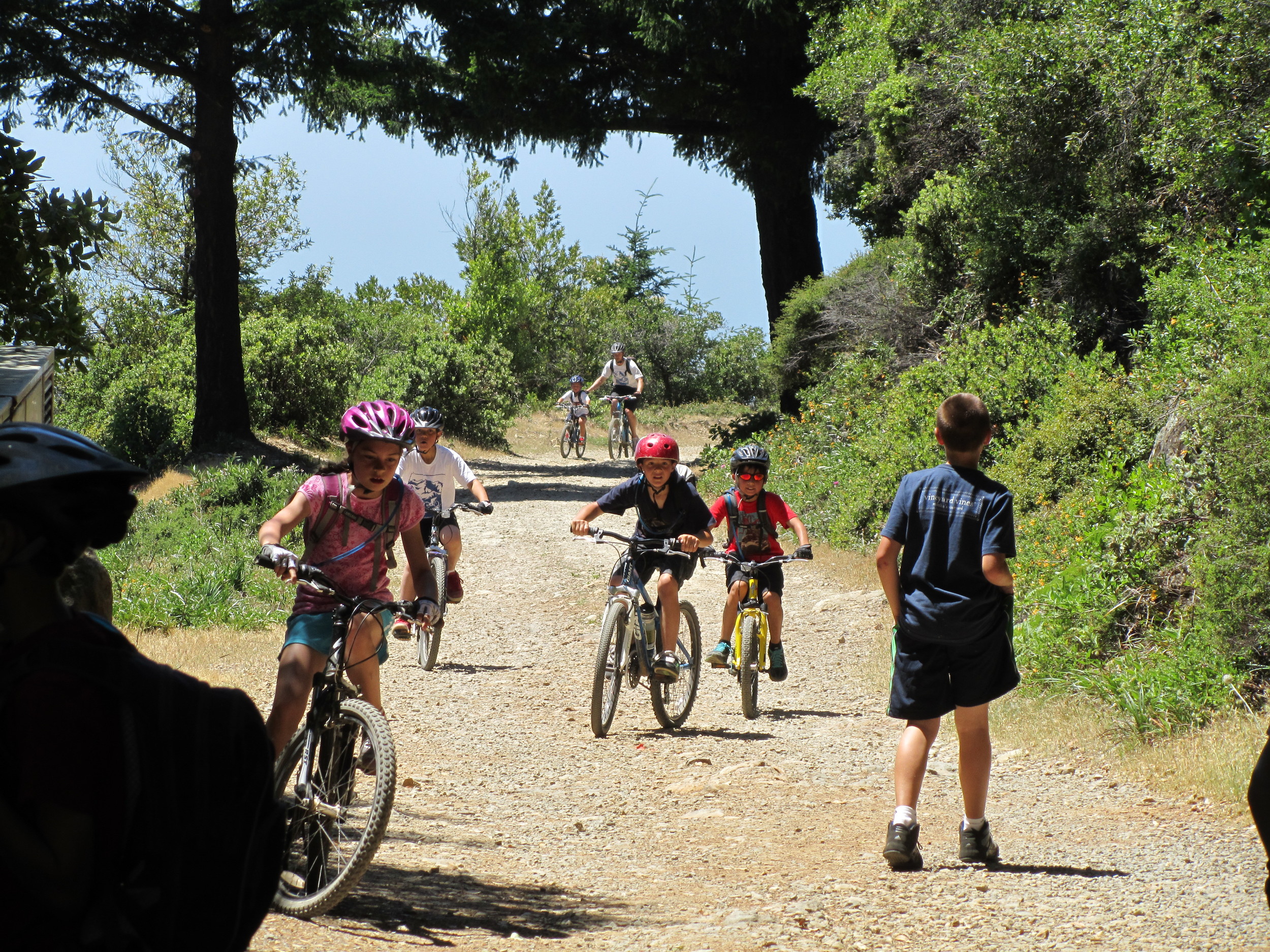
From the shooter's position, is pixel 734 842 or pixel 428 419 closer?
pixel 734 842

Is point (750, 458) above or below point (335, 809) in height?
above

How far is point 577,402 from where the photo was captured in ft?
88.4

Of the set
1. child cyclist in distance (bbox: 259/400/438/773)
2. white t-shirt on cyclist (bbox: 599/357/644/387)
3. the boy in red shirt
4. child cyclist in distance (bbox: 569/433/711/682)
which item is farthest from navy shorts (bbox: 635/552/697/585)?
white t-shirt on cyclist (bbox: 599/357/644/387)

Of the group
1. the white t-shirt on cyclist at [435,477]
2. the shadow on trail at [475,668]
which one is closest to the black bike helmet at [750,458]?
the white t-shirt on cyclist at [435,477]

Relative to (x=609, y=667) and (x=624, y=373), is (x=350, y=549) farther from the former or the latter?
(x=624, y=373)

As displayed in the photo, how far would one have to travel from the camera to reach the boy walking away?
5.09 meters

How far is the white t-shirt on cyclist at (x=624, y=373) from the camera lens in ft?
76.5

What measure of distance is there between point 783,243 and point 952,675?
2005cm

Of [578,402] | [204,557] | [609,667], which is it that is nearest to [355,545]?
[609,667]

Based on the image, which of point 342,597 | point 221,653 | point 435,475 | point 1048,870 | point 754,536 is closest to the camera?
point 342,597

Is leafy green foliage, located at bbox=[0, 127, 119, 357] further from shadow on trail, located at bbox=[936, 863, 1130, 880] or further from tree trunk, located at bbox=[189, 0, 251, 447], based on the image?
tree trunk, located at bbox=[189, 0, 251, 447]

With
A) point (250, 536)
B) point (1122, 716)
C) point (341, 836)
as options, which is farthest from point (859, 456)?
point (341, 836)

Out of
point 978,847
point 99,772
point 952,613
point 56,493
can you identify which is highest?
point 56,493

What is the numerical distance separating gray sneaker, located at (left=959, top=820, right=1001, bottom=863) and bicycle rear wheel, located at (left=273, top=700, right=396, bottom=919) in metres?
2.50
